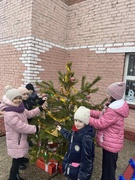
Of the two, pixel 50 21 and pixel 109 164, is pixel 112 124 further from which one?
pixel 50 21

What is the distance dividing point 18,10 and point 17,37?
85 cm

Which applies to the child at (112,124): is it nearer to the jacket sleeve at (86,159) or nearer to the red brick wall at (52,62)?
the jacket sleeve at (86,159)

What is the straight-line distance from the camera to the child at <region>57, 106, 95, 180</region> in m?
1.83

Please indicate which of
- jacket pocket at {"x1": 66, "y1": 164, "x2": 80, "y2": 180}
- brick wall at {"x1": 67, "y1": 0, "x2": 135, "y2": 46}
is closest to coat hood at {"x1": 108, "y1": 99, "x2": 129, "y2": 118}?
jacket pocket at {"x1": 66, "y1": 164, "x2": 80, "y2": 180}

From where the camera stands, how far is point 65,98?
101 inches

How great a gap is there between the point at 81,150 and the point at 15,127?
0.96m

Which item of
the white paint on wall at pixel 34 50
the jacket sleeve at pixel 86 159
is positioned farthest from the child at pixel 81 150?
the white paint on wall at pixel 34 50

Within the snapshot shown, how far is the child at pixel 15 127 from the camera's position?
2.14m

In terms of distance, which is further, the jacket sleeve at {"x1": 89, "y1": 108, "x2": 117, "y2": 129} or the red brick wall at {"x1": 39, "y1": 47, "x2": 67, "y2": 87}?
the red brick wall at {"x1": 39, "y1": 47, "x2": 67, "y2": 87}

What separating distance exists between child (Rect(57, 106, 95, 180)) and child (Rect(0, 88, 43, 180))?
693 millimetres

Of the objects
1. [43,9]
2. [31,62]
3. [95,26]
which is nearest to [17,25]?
[43,9]

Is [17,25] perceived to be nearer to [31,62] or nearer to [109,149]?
[31,62]

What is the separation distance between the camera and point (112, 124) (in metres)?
2.17

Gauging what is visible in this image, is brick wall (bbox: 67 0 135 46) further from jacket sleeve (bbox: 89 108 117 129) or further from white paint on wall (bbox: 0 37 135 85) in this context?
jacket sleeve (bbox: 89 108 117 129)
